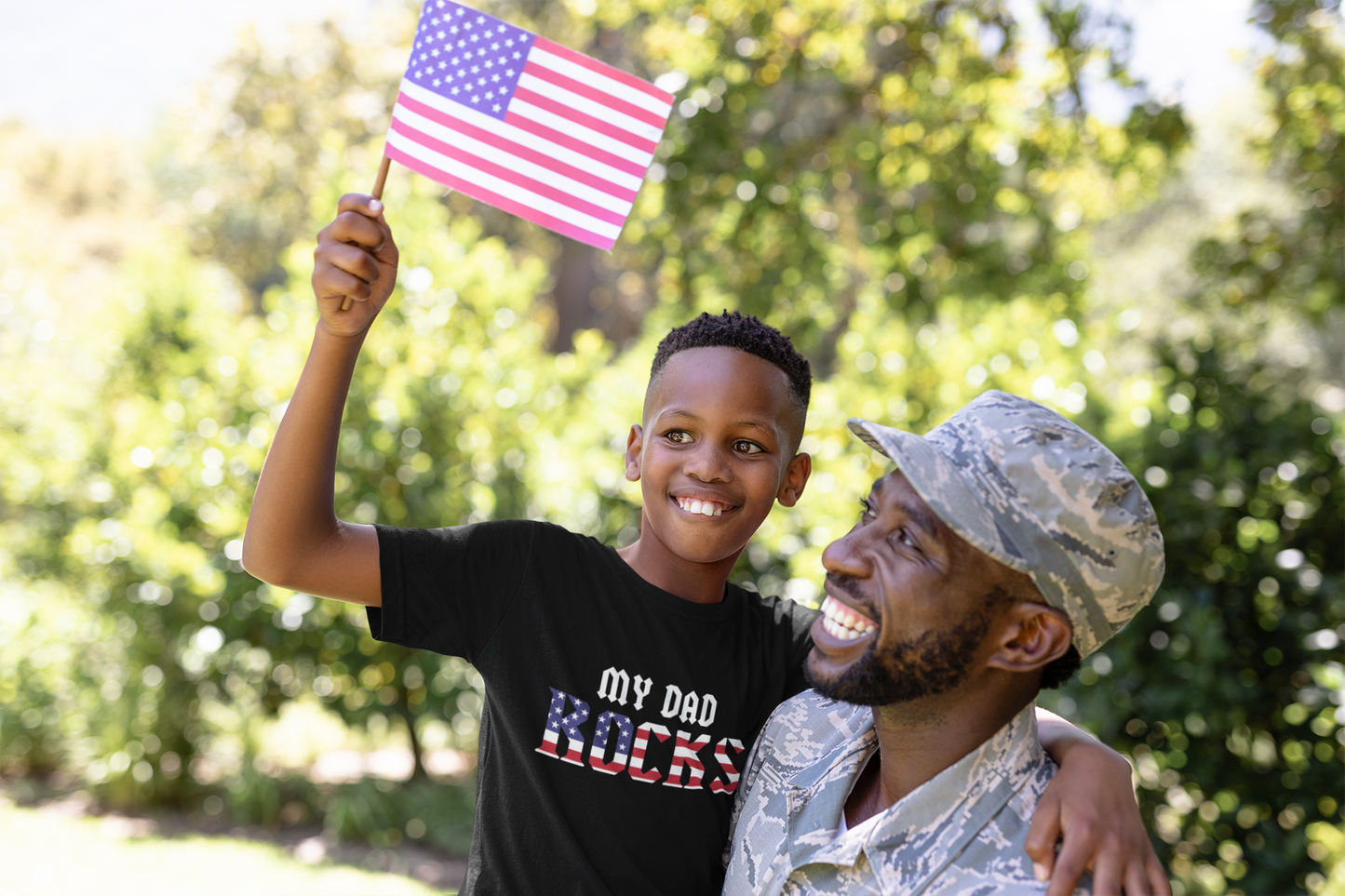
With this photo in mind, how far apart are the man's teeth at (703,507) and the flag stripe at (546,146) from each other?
1237 mm

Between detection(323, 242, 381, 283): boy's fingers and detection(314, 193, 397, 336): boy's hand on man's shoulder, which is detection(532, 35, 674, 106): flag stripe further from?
detection(323, 242, 381, 283): boy's fingers

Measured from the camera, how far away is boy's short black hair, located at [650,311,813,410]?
263 centimetres

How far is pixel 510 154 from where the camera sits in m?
3.22

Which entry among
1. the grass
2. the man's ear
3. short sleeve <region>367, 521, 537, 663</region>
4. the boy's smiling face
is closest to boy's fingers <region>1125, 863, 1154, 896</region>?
the man's ear

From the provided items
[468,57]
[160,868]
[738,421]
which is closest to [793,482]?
[738,421]

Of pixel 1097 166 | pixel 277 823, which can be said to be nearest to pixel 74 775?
pixel 277 823

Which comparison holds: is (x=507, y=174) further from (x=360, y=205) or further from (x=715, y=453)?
(x=715, y=453)

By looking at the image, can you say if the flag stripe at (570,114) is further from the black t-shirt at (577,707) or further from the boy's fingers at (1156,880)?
the boy's fingers at (1156,880)

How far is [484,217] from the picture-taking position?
19.6 metres

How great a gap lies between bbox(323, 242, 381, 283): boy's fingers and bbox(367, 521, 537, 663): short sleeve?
56cm

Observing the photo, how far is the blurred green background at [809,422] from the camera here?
5258 millimetres

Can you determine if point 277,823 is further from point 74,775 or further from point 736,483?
point 736,483

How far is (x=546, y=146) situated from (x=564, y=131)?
7 centimetres

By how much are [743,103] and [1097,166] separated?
3560mm
